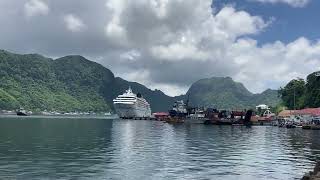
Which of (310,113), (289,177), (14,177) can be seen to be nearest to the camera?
(14,177)

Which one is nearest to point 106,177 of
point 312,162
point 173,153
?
point 173,153

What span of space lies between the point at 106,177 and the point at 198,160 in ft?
64.4

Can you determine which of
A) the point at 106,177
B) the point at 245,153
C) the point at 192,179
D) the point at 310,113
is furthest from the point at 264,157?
the point at 310,113

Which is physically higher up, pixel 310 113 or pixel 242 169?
pixel 310 113

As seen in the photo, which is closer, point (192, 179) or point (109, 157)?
point (192, 179)

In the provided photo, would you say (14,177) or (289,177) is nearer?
(14,177)

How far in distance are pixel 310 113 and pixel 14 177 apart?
16674cm

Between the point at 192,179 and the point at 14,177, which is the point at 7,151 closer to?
the point at 14,177

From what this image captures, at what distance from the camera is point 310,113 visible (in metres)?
194

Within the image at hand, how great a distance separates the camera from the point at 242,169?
56094 mm

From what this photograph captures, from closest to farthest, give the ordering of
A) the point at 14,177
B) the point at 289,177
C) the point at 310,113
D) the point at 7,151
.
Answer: the point at 14,177 < the point at 289,177 < the point at 7,151 < the point at 310,113

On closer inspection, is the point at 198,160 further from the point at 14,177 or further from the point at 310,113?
the point at 310,113

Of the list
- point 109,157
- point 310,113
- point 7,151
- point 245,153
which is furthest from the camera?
point 310,113

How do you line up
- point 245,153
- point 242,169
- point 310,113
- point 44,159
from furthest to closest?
point 310,113
point 245,153
point 44,159
point 242,169
